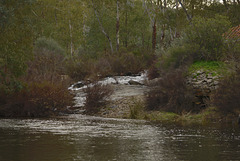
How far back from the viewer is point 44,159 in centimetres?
867

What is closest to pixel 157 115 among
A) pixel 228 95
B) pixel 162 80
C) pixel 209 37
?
pixel 162 80

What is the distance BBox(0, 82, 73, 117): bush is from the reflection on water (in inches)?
174

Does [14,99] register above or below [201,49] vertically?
below

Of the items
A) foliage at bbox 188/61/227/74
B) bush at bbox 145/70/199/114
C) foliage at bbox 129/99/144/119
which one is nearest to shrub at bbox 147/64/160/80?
foliage at bbox 188/61/227/74

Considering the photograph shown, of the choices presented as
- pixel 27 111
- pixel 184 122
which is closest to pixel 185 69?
pixel 184 122

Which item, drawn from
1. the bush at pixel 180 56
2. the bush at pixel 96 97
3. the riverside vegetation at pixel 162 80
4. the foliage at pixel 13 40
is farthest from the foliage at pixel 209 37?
the foliage at pixel 13 40

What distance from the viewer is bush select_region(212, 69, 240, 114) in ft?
56.8

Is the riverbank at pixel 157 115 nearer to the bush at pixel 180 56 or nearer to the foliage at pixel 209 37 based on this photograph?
the bush at pixel 180 56

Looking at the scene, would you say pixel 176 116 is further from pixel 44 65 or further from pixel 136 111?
pixel 44 65

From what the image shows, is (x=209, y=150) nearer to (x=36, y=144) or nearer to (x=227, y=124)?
(x=36, y=144)

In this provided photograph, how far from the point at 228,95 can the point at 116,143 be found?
7630mm

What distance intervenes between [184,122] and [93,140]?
7353 millimetres

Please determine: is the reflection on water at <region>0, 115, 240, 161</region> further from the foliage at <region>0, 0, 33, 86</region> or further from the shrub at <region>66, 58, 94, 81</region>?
the shrub at <region>66, 58, 94, 81</region>

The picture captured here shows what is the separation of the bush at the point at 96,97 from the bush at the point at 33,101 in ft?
7.76
